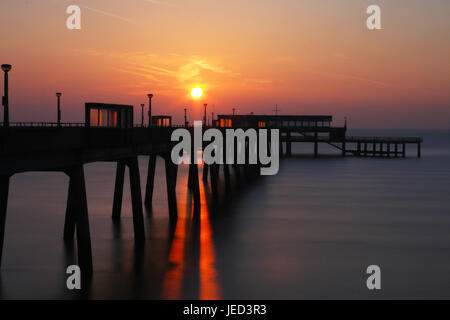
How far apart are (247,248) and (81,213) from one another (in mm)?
11582

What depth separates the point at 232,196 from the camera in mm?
54031

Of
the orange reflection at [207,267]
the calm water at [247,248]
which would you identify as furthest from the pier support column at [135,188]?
the orange reflection at [207,267]

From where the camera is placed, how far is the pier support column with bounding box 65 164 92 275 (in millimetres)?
21828

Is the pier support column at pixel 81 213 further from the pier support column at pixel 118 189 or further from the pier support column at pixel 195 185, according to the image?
the pier support column at pixel 195 185

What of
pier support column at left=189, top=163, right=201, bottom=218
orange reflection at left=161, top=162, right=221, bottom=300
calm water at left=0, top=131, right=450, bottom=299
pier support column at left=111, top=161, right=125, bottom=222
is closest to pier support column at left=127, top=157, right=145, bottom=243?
calm water at left=0, top=131, right=450, bottom=299

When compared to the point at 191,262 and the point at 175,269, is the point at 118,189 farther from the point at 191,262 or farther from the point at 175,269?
the point at 175,269

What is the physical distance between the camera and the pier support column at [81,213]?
21.8m

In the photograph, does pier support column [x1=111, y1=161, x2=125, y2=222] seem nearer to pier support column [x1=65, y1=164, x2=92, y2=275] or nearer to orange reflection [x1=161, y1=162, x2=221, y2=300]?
orange reflection [x1=161, y1=162, x2=221, y2=300]

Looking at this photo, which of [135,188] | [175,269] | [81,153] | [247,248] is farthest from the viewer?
[247,248]

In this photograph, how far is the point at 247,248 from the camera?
101 feet

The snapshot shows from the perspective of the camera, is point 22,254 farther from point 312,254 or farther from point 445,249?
point 445,249

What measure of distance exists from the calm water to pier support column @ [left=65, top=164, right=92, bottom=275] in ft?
3.93

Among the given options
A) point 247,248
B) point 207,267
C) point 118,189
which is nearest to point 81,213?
point 207,267
